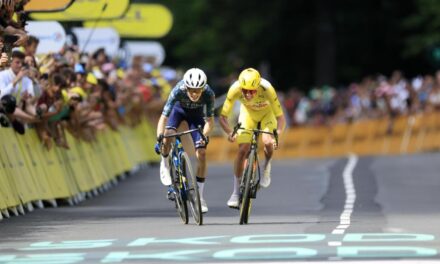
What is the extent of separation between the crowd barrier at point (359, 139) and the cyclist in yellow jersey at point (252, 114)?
2468 cm

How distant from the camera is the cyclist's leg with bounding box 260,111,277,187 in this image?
64.5 feet

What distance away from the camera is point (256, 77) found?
1898cm

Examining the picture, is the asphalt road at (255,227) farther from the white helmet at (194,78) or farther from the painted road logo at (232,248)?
the white helmet at (194,78)

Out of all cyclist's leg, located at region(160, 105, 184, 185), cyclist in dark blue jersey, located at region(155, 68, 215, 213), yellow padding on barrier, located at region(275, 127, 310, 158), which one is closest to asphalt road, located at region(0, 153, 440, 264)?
cyclist's leg, located at region(160, 105, 184, 185)

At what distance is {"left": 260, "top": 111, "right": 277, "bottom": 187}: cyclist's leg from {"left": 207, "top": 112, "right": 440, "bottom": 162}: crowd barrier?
24.7m

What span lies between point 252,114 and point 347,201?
2.64 m

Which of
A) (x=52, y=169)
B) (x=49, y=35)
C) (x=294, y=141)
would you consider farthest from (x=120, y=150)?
(x=294, y=141)

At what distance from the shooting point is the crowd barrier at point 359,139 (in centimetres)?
4547

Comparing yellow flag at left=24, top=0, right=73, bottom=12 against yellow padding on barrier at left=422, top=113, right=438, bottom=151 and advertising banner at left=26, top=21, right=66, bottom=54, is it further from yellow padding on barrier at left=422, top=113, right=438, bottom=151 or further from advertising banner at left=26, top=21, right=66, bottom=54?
yellow padding on barrier at left=422, top=113, right=438, bottom=151

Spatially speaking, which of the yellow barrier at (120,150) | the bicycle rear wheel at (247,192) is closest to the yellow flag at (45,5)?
the yellow barrier at (120,150)

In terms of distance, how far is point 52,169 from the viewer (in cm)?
2303

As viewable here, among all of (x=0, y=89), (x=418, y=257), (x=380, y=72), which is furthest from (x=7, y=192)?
(x=380, y=72)

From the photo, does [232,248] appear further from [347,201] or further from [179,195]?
[347,201]

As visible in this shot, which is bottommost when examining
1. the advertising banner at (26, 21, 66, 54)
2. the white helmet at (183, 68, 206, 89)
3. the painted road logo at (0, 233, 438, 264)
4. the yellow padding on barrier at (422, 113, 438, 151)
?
the yellow padding on barrier at (422, 113, 438, 151)
